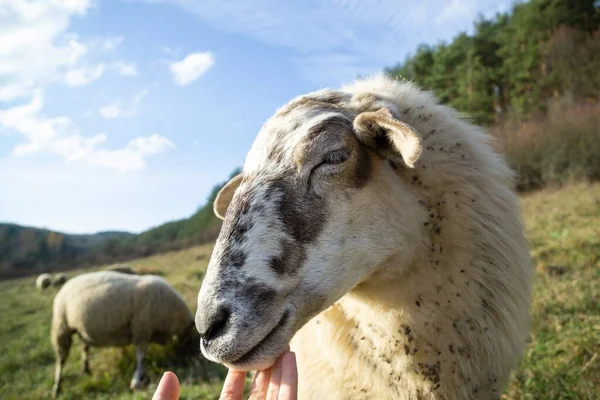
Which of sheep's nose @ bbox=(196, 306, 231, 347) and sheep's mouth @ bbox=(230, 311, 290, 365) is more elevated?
sheep's nose @ bbox=(196, 306, 231, 347)

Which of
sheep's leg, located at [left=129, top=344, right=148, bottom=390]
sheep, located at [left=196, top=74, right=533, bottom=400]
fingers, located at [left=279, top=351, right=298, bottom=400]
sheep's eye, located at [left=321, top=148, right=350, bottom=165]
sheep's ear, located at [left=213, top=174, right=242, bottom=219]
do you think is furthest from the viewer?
sheep's leg, located at [left=129, top=344, right=148, bottom=390]

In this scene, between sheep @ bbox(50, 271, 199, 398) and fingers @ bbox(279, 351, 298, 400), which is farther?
sheep @ bbox(50, 271, 199, 398)

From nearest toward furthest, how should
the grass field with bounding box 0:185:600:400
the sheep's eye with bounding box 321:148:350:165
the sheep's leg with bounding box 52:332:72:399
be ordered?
1. the sheep's eye with bounding box 321:148:350:165
2. the grass field with bounding box 0:185:600:400
3. the sheep's leg with bounding box 52:332:72:399

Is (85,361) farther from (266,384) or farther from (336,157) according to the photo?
(336,157)

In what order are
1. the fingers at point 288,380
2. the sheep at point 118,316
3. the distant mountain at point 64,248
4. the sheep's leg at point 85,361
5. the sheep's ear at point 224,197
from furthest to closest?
the distant mountain at point 64,248, the sheep's leg at point 85,361, the sheep at point 118,316, the sheep's ear at point 224,197, the fingers at point 288,380

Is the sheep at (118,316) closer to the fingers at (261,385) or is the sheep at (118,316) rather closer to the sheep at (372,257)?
the sheep at (372,257)

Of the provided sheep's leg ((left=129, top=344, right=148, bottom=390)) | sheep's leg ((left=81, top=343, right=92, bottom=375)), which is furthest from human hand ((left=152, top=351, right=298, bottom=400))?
sheep's leg ((left=81, top=343, right=92, bottom=375))

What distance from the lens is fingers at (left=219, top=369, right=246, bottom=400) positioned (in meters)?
1.69

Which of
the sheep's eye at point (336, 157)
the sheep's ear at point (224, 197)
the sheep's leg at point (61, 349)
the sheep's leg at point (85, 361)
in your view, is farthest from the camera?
the sheep's leg at point (85, 361)

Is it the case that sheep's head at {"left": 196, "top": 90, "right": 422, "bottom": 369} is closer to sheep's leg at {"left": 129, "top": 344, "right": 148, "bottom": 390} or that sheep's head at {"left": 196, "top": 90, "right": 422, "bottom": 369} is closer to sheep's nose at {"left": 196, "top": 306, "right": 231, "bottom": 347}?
sheep's nose at {"left": 196, "top": 306, "right": 231, "bottom": 347}

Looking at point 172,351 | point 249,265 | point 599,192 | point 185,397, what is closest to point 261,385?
point 249,265

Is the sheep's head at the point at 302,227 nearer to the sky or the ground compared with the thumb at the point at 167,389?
nearer to the sky

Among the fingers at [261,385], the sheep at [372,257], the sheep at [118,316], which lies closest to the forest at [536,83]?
the sheep at [118,316]

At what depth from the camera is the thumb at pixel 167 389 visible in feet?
5.02
